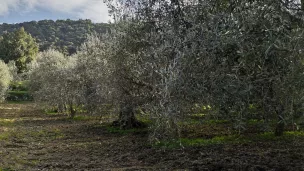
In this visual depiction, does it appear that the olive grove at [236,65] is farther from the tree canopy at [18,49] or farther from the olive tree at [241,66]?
the tree canopy at [18,49]

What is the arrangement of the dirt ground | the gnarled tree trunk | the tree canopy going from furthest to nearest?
the tree canopy, the gnarled tree trunk, the dirt ground

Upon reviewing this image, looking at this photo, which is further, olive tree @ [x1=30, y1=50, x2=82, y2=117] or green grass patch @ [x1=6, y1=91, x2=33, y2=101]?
green grass patch @ [x1=6, y1=91, x2=33, y2=101]

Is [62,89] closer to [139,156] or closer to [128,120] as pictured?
[128,120]

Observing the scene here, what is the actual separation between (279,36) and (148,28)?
993 centimetres

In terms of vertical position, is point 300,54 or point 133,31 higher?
point 133,31

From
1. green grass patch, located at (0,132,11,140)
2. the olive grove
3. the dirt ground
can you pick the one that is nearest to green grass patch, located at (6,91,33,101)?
green grass patch, located at (0,132,11,140)

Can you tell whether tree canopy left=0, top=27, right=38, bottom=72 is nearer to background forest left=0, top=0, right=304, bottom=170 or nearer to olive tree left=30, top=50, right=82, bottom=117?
olive tree left=30, top=50, right=82, bottom=117

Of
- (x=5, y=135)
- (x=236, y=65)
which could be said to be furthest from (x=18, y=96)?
(x=236, y=65)

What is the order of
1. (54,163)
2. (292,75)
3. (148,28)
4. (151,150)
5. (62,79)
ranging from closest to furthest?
1. (292,75)
2. (54,163)
3. (151,150)
4. (148,28)
5. (62,79)

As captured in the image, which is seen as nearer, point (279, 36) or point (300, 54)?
point (300, 54)

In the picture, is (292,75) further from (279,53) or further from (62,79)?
(62,79)

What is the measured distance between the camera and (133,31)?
20.9 meters

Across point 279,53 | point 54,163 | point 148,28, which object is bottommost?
point 54,163

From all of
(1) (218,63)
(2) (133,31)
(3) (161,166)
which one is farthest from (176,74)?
(2) (133,31)
